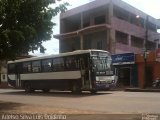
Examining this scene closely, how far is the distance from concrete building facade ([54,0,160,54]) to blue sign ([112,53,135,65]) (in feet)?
9.18

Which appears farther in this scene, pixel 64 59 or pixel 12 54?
pixel 64 59

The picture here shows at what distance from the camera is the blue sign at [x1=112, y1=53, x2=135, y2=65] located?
40.3m

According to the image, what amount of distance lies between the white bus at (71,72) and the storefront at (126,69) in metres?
11.9

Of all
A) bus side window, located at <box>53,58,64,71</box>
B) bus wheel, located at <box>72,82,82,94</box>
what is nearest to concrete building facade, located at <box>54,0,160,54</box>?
bus side window, located at <box>53,58,64,71</box>

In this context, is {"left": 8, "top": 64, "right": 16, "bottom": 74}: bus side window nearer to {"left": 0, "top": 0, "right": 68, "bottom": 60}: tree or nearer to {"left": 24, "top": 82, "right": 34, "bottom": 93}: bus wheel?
{"left": 24, "top": 82, "right": 34, "bottom": 93}: bus wheel

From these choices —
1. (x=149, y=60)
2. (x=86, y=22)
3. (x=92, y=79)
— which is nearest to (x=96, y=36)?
(x=86, y=22)

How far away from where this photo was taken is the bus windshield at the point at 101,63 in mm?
25375

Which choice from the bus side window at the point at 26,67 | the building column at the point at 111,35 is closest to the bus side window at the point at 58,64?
the bus side window at the point at 26,67

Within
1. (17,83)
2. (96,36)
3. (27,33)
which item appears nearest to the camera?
(27,33)

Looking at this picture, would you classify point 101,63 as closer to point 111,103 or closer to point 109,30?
point 111,103

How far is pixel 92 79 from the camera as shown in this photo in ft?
81.9

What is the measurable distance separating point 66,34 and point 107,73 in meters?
25.9

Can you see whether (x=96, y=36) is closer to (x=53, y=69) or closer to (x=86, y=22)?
(x=86, y=22)

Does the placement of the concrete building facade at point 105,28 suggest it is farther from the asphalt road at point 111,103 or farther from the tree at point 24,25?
the tree at point 24,25
